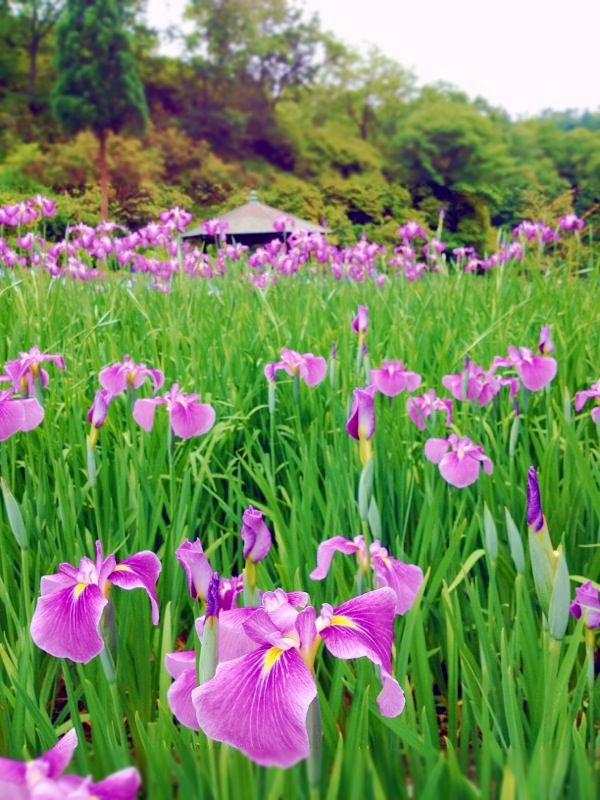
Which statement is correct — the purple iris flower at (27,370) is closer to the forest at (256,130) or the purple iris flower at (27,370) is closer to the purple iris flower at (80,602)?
the purple iris flower at (80,602)

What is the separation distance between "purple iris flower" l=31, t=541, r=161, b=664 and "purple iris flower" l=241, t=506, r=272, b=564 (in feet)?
0.72

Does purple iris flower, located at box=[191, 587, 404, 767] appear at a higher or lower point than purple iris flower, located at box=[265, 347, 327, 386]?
higher

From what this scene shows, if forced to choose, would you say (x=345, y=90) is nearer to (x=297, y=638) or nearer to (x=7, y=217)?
(x=7, y=217)

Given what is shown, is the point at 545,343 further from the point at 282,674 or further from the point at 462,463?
the point at 282,674

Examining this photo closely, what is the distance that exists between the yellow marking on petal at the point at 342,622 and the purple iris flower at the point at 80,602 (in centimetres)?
30

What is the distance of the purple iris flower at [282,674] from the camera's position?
55cm

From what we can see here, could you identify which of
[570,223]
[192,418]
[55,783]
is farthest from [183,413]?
[570,223]

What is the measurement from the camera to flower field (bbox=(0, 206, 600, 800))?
526 millimetres

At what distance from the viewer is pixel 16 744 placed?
95 cm

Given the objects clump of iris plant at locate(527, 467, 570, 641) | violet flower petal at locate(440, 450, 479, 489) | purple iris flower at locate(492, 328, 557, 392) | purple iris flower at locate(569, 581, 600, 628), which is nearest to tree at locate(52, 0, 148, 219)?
purple iris flower at locate(492, 328, 557, 392)

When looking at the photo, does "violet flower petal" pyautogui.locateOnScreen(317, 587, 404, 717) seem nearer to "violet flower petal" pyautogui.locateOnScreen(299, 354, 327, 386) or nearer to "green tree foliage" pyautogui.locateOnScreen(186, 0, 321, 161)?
"violet flower petal" pyautogui.locateOnScreen(299, 354, 327, 386)

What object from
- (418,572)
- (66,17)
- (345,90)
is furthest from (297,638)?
(345,90)

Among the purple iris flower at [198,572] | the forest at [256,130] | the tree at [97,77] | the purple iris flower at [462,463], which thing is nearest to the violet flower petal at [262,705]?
the purple iris flower at [198,572]

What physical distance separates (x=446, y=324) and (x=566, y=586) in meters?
2.64
